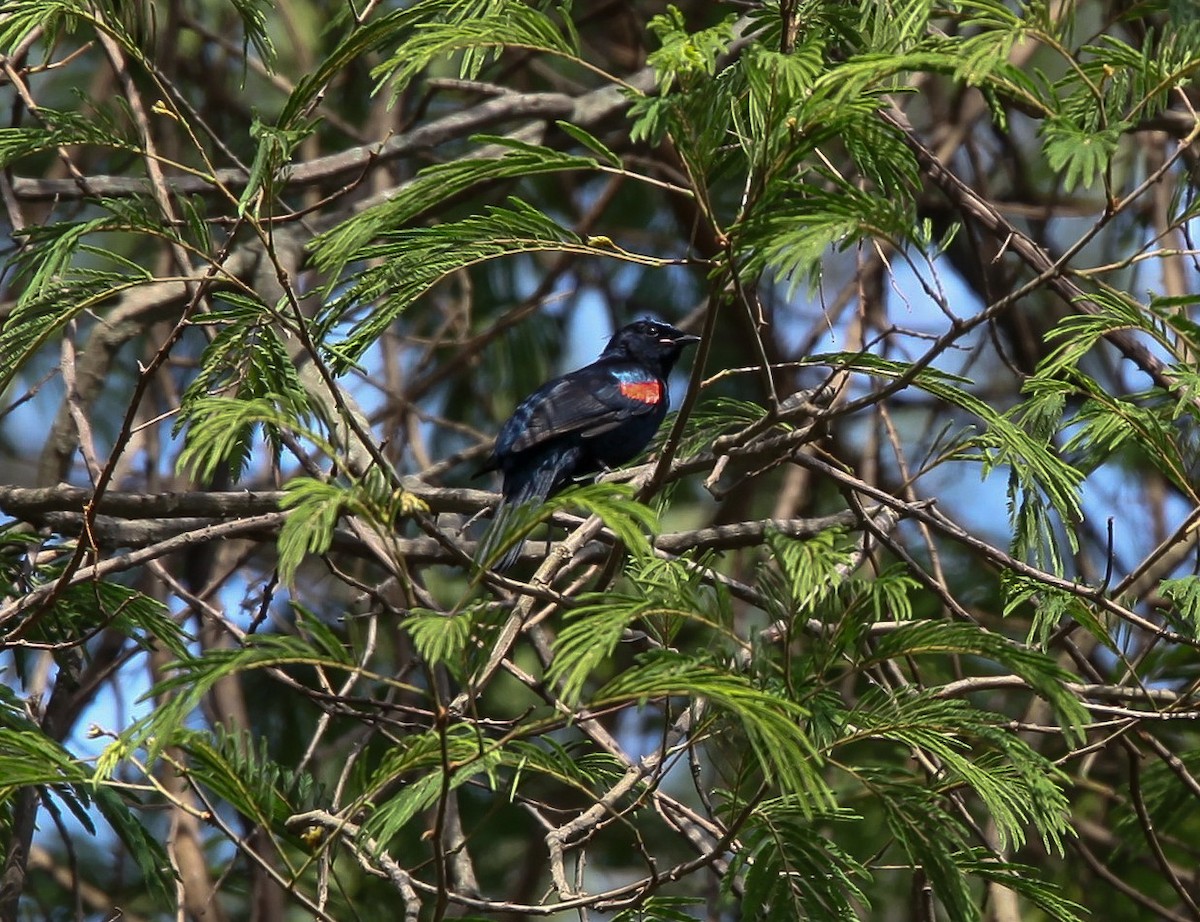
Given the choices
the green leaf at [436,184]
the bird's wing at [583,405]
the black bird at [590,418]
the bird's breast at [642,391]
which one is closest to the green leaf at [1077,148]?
the green leaf at [436,184]

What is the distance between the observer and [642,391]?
4.95m

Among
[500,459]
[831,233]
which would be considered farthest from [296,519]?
[500,459]

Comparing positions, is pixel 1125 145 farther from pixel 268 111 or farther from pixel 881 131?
pixel 881 131

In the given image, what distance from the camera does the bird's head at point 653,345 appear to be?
5.31 metres

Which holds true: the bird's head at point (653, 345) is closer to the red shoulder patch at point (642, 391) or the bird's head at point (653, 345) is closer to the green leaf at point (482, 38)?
the red shoulder patch at point (642, 391)

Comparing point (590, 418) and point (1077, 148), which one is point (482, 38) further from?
point (590, 418)

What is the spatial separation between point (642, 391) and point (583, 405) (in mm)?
→ 310

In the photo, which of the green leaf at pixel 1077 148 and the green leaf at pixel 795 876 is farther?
the green leaf at pixel 795 876

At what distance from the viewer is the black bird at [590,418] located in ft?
14.9

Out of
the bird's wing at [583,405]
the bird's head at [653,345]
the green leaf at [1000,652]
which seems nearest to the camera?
the green leaf at [1000,652]

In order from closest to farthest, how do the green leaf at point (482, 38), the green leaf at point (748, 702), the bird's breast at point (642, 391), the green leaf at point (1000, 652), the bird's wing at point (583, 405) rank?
the green leaf at point (748, 702) → the green leaf at point (1000, 652) → the green leaf at point (482, 38) → the bird's wing at point (583, 405) → the bird's breast at point (642, 391)

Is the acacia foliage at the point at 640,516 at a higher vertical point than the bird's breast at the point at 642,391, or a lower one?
lower

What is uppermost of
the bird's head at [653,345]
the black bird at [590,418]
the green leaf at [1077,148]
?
the bird's head at [653,345]

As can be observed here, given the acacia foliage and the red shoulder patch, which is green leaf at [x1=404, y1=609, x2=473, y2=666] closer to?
the acacia foliage
